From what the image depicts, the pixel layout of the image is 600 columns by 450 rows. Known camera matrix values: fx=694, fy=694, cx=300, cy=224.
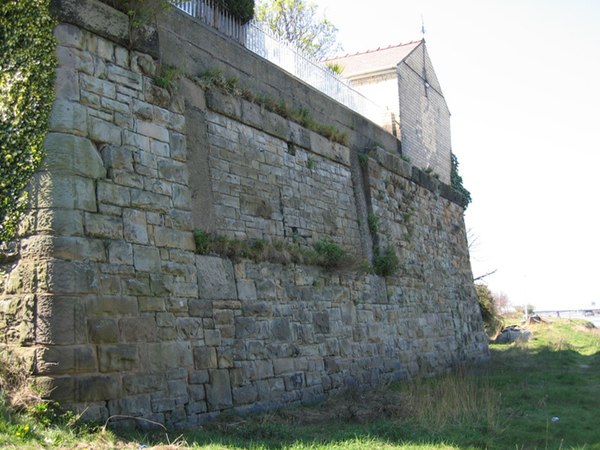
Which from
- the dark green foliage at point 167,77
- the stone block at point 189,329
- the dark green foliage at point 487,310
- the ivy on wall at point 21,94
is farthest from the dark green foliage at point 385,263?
the dark green foliage at point 487,310

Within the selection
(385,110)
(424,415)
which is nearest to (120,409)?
(424,415)

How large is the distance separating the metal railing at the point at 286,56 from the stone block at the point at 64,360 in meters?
4.91

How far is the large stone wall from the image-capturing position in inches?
269

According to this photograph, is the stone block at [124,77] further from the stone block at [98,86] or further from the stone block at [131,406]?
the stone block at [131,406]

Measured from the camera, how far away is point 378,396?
408 inches

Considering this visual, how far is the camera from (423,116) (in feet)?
59.3

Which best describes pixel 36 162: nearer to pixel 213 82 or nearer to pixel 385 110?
pixel 213 82

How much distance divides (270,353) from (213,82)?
12.6 feet

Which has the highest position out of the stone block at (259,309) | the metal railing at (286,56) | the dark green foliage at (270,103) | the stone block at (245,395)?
the metal railing at (286,56)

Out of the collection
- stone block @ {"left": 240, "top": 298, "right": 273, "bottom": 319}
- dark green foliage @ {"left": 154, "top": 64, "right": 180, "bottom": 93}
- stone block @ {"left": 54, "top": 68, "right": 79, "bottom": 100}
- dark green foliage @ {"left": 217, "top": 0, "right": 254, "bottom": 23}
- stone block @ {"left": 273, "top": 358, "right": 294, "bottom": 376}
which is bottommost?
stone block @ {"left": 273, "top": 358, "right": 294, "bottom": 376}

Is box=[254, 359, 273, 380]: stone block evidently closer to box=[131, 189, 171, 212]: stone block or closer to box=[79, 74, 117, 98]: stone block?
box=[131, 189, 171, 212]: stone block

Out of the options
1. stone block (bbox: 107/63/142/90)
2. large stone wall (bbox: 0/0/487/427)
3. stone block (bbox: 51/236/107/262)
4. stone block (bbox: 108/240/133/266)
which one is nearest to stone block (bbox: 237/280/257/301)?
large stone wall (bbox: 0/0/487/427)

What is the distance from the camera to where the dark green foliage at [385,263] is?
1325 cm

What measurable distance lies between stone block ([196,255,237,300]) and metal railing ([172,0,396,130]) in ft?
11.5
